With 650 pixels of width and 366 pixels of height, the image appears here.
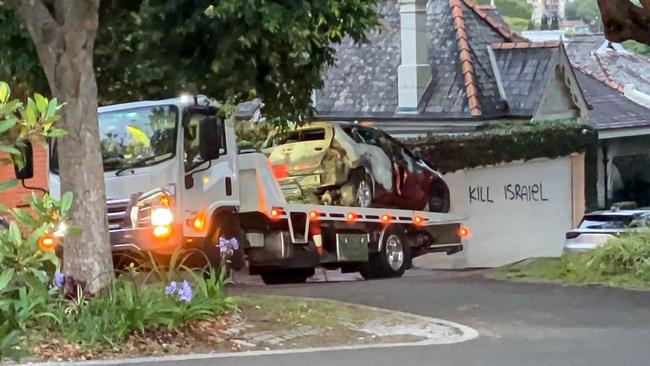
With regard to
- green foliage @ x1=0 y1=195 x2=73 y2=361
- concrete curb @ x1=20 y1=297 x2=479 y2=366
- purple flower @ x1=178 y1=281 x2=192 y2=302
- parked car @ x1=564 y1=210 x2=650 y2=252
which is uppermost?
green foliage @ x1=0 y1=195 x2=73 y2=361

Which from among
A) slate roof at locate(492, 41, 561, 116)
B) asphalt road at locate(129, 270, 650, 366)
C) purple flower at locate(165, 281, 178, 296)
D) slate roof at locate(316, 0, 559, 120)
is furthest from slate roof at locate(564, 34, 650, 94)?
purple flower at locate(165, 281, 178, 296)

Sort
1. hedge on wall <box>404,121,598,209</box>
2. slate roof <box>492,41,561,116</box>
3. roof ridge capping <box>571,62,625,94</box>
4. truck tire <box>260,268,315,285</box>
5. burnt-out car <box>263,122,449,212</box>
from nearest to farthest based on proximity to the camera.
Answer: burnt-out car <box>263,122,449,212</box> < truck tire <box>260,268,315,285</box> < hedge on wall <box>404,121,598,209</box> < slate roof <box>492,41,561,116</box> < roof ridge capping <box>571,62,625,94</box>

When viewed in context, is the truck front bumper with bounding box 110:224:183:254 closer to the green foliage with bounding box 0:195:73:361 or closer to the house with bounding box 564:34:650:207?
the green foliage with bounding box 0:195:73:361

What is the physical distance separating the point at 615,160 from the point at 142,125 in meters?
20.1

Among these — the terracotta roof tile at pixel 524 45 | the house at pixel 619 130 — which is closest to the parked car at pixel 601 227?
the terracotta roof tile at pixel 524 45

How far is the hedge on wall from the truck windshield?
9237mm

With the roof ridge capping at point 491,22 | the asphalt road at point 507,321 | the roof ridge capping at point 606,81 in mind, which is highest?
the roof ridge capping at point 491,22

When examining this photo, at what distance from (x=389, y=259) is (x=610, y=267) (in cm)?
400

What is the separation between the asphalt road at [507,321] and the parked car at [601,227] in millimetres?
1867

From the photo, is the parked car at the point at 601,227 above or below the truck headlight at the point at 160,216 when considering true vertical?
below

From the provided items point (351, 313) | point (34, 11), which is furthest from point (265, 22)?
point (351, 313)

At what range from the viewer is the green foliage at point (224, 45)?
11.7 metres

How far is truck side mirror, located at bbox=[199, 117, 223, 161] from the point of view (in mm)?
13773

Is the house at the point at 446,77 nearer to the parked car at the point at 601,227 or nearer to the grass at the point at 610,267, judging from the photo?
the parked car at the point at 601,227
